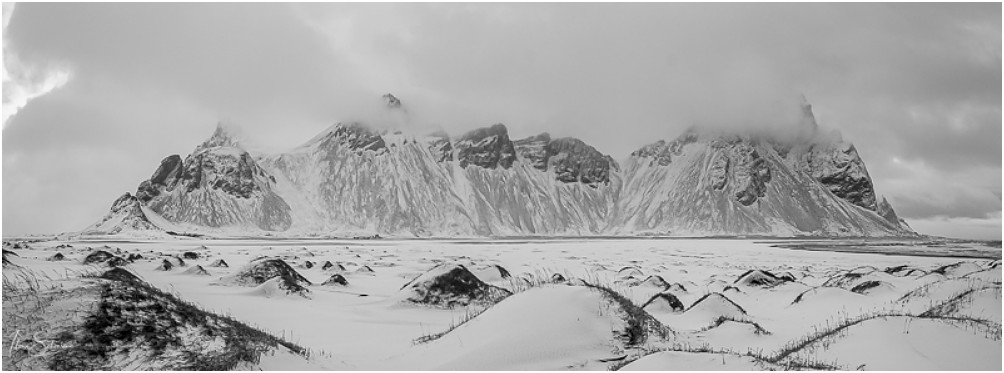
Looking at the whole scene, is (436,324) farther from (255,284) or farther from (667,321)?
(255,284)

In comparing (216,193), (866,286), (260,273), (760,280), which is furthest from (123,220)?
(866,286)

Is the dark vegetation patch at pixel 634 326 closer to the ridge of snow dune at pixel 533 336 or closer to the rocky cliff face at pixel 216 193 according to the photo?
the ridge of snow dune at pixel 533 336

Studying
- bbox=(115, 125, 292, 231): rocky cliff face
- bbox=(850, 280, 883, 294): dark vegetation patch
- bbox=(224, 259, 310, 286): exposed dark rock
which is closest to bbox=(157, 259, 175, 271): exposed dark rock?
bbox=(224, 259, 310, 286): exposed dark rock

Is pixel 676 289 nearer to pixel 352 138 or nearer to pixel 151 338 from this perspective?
pixel 151 338

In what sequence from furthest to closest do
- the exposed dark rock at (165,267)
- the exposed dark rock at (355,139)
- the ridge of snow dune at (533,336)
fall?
1. the exposed dark rock at (355,139)
2. the exposed dark rock at (165,267)
3. the ridge of snow dune at (533,336)

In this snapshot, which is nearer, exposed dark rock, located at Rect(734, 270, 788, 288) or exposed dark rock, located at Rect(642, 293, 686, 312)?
exposed dark rock, located at Rect(642, 293, 686, 312)

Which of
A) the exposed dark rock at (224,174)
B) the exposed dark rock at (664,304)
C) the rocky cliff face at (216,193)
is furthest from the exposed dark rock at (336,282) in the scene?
the exposed dark rock at (224,174)

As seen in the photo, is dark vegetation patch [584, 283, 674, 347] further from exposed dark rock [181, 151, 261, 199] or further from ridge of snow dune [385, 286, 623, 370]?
Result: exposed dark rock [181, 151, 261, 199]

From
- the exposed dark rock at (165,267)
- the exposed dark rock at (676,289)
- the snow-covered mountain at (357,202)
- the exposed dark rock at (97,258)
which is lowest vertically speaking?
the exposed dark rock at (165,267)

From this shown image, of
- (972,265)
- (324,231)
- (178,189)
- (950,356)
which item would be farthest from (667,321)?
(178,189)

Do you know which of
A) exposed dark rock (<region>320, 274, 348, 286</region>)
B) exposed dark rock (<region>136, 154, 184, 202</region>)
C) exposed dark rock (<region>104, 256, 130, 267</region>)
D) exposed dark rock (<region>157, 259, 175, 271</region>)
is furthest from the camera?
exposed dark rock (<region>136, 154, 184, 202</region>)

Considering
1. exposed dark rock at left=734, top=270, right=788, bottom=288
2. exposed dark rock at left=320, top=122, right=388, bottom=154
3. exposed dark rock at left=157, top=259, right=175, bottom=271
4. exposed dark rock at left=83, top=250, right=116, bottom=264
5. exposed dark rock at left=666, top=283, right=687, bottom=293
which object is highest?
exposed dark rock at left=320, top=122, right=388, bottom=154
